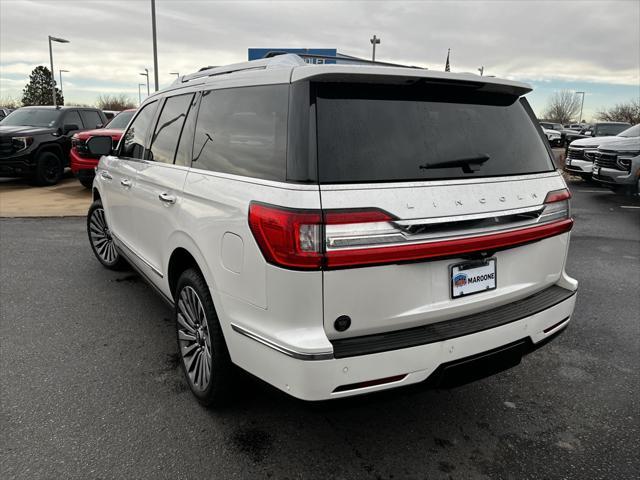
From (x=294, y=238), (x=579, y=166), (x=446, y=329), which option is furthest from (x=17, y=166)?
(x=579, y=166)

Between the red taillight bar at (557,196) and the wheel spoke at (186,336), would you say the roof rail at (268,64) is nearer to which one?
the red taillight bar at (557,196)

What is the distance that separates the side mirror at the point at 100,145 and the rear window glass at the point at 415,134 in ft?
10.6

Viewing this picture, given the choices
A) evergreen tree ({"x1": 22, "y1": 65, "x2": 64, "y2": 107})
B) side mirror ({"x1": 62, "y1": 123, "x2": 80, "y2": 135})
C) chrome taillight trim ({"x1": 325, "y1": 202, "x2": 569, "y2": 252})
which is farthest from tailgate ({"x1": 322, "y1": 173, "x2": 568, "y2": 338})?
evergreen tree ({"x1": 22, "y1": 65, "x2": 64, "y2": 107})

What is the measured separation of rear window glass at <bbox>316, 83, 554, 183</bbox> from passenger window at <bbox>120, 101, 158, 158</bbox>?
2.17 m

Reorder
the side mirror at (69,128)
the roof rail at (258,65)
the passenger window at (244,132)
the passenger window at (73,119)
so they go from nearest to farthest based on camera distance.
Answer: the passenger window at (244,132) → the roof rail at (258,65) → the side mirror at (69,128) → the passenger window at (73,119)

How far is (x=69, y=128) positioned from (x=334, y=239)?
1202 cm

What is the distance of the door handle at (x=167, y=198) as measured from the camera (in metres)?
3.03

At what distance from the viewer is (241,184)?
7.75 ft

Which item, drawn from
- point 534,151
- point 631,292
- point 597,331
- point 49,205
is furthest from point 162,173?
point 49,205

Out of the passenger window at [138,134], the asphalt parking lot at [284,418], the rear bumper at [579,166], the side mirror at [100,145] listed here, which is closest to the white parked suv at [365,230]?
the asphalt parking lot at [284,418]

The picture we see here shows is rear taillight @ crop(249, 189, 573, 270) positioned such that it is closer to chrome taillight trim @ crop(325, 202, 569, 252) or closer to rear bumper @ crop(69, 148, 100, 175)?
chrome taillight trim @ crop(325, 202, 569, 252)

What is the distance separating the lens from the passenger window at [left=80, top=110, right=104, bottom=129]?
42.7ft

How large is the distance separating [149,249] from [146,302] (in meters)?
1.15

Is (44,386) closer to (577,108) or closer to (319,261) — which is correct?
(319,261)
